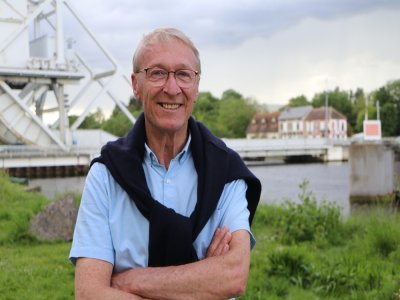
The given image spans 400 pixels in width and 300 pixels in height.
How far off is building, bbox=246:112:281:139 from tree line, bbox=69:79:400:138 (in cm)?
112

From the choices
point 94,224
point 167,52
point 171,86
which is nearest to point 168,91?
point 171,86

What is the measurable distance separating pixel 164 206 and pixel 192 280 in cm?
29

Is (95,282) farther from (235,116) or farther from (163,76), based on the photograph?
(235,116)

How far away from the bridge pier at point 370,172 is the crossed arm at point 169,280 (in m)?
17.0

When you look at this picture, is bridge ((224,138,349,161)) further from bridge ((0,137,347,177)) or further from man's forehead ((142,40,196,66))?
man's forehead ((142,40,196,66))

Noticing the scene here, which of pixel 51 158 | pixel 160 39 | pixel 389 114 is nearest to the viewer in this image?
pixel 160 39

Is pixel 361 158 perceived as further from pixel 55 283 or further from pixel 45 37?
pixel 45 37

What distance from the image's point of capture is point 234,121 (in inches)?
3499

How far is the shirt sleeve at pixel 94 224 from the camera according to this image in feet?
6.48

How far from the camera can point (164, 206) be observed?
6.39ft

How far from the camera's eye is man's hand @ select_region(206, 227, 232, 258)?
Answer: 2027 millimetres

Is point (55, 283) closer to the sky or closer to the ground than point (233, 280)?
closer to the ground

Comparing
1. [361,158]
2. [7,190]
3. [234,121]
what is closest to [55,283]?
[7,190]

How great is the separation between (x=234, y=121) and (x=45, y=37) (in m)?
51.1
